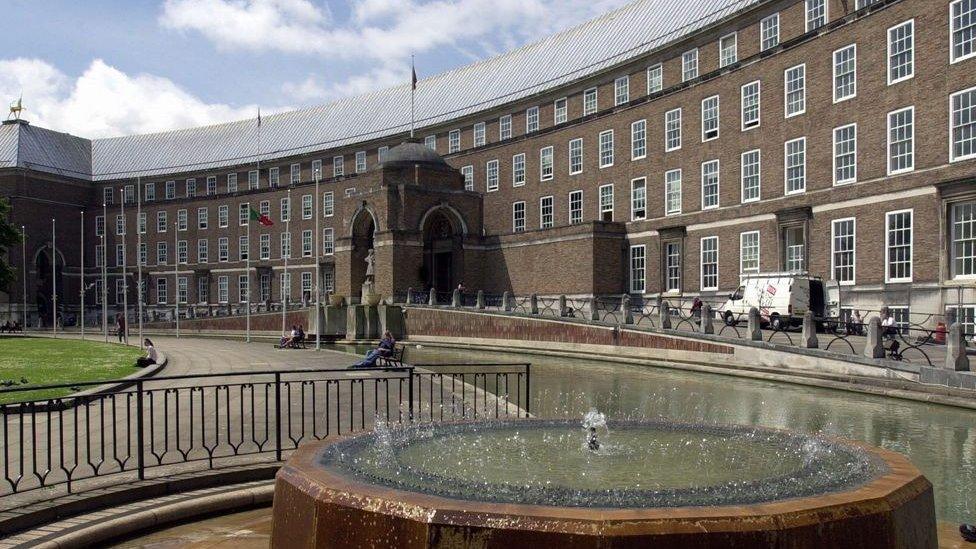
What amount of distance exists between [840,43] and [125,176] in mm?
81298

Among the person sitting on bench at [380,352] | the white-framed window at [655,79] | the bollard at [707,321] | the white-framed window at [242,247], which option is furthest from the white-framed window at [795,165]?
the white-framed window at [242,247]

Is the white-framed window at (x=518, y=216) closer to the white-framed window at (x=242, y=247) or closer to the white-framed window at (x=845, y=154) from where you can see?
the white-framed window at (x=845, y=154)

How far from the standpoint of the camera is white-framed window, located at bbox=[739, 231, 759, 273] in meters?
39.9

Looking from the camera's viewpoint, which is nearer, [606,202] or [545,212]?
[606,202]

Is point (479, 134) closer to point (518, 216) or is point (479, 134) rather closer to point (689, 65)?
point (518, 216)

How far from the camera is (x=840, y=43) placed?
35125mm

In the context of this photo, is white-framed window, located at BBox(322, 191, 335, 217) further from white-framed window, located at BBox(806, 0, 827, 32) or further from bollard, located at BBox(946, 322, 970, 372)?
bollard, located at BBox(946, 322, 970, 372)

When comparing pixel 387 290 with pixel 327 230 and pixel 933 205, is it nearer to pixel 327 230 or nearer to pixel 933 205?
pixel 327 230

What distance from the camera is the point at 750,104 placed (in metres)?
41.0

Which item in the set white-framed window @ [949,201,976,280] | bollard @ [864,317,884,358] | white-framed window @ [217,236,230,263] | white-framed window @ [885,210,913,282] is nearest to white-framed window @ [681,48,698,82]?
white-framed window @ [885,210,913,282]

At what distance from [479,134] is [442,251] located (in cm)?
1121

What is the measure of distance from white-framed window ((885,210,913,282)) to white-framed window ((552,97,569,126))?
94.7 ft

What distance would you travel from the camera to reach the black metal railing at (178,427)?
8477 millimetres

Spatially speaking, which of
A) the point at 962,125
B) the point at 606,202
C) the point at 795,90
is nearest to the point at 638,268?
the point at 606,202
